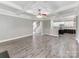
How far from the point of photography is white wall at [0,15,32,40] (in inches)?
272

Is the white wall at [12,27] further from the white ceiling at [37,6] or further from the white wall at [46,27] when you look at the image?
the white wall at [46,27]

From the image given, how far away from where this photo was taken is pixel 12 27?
26.1 feet

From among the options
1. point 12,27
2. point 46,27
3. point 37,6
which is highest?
point 37,6

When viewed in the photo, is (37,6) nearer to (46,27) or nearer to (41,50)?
(41,50)

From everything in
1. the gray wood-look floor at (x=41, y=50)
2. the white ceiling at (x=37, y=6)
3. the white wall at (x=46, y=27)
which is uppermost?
the white ceiling at (x=37, y=6)

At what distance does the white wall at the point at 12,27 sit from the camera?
6.91 metres

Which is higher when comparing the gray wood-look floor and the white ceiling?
the white ceiling

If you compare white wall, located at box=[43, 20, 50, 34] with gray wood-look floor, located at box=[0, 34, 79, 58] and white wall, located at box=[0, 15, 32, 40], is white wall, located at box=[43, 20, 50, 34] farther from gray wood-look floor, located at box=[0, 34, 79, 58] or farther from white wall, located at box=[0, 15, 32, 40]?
gray wood-look floor, located at box=[0, 34, 79, 58]

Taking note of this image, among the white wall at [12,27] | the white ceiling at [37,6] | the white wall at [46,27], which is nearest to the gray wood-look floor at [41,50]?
the white wall at [12,27]

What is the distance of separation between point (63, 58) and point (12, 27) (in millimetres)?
5879

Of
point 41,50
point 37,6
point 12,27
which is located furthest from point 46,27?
point 41,50

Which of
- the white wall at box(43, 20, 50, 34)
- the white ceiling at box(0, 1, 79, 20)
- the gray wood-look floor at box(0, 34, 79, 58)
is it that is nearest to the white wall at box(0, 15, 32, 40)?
the white ceiling at box(0, 1, 79, 20)

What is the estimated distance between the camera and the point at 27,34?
10.7 meters

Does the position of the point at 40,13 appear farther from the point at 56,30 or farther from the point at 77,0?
the point at 56,30
